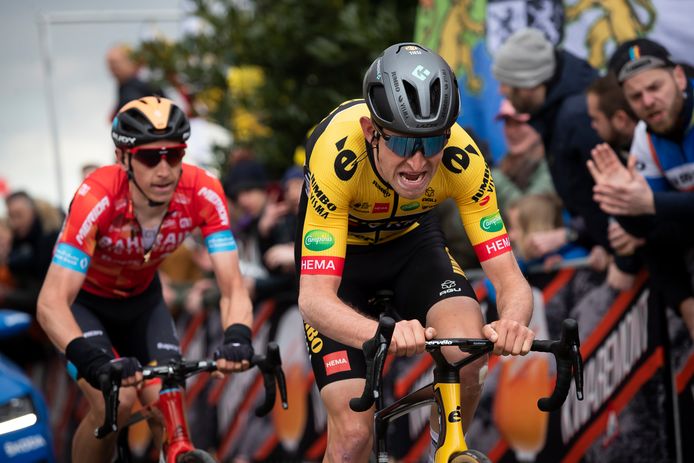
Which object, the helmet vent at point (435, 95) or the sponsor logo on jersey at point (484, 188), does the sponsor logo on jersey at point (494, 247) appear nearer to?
the sponsor logo on jersey at point (484, 188)

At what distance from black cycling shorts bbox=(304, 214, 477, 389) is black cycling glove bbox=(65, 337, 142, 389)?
92cm

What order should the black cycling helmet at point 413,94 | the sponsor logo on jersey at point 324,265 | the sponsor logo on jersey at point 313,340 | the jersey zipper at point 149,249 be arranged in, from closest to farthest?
the black cycling helmet at point 413,94 < the sponsor logo on jersey at point 324,265 < the sponsor logo on jersey at point 313,340 < the jersey zipper at point 149,249

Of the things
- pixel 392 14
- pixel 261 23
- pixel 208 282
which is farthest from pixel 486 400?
pixel 261 23

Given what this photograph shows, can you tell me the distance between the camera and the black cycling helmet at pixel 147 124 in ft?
21.4

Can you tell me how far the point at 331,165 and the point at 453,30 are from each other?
5.03 metres

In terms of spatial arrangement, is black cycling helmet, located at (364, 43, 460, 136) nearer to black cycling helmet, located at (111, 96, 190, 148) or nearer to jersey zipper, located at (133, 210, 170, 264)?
black cycling helmet, located at (111, 96, 190, 148)

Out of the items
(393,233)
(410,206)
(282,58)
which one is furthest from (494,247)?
(282,58)

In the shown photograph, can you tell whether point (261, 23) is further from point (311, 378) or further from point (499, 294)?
point (499, 294)

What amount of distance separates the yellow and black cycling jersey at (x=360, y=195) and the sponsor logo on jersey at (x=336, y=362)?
0.52 meters

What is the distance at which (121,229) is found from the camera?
678 cm

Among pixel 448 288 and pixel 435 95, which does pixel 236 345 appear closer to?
pixel 448 288

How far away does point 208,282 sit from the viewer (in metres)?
11.4

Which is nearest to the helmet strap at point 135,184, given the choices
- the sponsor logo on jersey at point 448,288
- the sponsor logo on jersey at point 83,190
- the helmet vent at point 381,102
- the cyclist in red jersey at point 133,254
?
the cyclist in red jersey at point 133,254

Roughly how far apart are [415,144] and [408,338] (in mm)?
907
